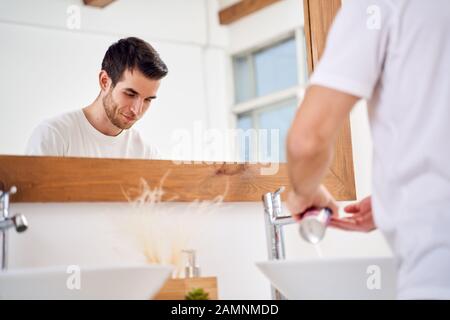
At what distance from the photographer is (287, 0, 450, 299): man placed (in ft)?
3.59

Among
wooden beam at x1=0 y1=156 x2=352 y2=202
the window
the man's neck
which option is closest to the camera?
wooden beam at x1=0 y1=156 x2=352 y2=202

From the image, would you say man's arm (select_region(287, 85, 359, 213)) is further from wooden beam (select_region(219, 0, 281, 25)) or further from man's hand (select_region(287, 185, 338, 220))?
wooden beam (select_region(219, 0, 281, 25))

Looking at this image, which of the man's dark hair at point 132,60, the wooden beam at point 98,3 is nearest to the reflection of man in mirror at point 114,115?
the man's dark hair at point 132,60

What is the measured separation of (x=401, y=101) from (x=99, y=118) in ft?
3.03

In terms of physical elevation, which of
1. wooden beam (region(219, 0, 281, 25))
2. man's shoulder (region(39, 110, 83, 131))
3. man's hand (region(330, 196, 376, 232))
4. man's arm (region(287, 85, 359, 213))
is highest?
wooden beam (region(219, 0, 281, 25))

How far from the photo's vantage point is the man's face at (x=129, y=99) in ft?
6.08

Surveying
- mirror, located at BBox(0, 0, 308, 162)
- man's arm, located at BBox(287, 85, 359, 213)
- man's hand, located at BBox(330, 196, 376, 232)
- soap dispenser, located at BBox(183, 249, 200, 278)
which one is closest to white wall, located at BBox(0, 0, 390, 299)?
mirror, located at BBox(0, 0, 308, 162)

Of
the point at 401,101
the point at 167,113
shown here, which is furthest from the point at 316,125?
the point at 167,113

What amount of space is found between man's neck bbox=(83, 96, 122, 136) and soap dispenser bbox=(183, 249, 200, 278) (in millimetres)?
357

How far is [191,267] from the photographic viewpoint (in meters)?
1.82

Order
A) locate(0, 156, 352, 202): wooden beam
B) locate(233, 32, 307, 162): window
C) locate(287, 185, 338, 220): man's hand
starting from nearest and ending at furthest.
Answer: locate(287, 185, 338, 220): man's hand < locate(0, 156, 352, 202): wooden beam < locate(233, 32, 307, 162): window

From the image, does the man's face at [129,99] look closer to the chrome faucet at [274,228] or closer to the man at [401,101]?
the chrome faucet at [274,228]
